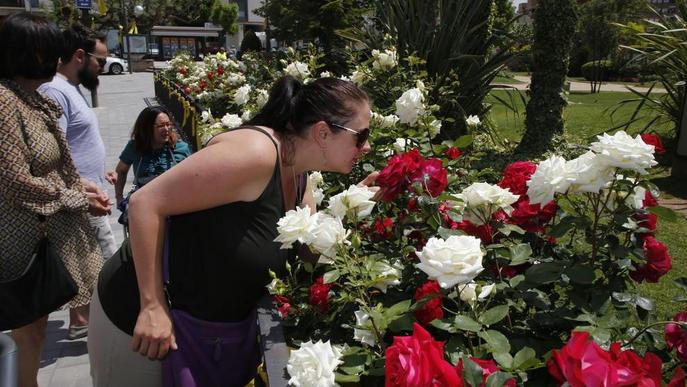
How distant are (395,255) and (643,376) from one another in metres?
0.87

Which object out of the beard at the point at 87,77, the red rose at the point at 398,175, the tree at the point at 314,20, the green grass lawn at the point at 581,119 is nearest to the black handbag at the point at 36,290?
the beard at the point at 87,77

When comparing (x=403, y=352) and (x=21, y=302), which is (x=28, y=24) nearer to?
(x=21, y=302)

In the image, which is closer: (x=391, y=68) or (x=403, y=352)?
(x=403, y=352)

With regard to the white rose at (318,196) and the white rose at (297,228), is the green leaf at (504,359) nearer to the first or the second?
the white rose at (297,228)

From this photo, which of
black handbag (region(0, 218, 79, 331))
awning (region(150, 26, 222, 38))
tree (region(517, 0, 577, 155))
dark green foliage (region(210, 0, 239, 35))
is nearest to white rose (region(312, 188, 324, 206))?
black handbag (region(0, 218, 79, 331))

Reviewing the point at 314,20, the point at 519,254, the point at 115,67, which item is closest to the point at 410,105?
the point at 519,254

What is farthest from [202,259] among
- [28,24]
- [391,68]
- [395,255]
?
[391,68]

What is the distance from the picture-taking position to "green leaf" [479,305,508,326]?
125 cm

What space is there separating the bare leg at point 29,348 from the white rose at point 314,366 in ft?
6.37

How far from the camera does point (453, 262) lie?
1161mm

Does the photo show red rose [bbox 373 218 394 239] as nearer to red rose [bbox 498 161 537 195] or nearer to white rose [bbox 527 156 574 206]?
red rose [bbox 498 161 537 195]

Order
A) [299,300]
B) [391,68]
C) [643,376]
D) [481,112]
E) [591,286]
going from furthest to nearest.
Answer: [481,112]
[391,68]
[299,300]
[591,286]
[643,376]

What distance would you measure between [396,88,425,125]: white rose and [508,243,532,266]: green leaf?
1.08 metres

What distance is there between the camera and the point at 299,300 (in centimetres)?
169
